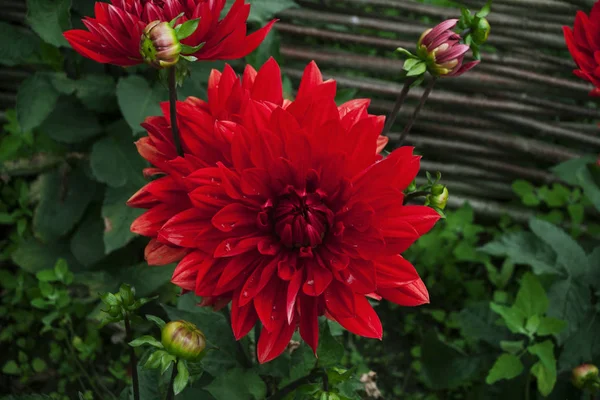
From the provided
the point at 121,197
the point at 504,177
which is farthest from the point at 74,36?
the point at 504,177

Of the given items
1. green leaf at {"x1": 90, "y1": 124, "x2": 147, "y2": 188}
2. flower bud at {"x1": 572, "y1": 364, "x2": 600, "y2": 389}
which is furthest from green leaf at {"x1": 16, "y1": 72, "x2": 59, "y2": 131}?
flower bud at {"x1": 572, "y1": 364, "x2": 600, "y2": 389}

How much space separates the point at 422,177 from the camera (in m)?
1.66

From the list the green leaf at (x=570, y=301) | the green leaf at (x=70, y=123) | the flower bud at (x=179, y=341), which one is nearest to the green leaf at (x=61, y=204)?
the green leaf at (x=70, y=123)

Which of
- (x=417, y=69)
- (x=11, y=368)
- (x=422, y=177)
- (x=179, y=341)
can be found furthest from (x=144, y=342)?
(x=422, y=177)

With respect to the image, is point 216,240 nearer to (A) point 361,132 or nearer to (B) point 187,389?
(A) point 361,132

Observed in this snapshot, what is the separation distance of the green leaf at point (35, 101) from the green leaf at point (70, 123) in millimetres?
71

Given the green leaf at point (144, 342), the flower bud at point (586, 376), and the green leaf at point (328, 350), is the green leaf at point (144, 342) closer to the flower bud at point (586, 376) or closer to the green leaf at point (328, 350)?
the green leaf at point (328, 350)

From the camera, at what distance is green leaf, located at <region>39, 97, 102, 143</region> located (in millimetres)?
1188

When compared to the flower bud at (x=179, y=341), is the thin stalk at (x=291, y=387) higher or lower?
lower

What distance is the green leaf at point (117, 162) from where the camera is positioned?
1.14m

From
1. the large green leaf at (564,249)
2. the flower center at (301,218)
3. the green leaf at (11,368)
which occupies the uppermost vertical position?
the flower center at (301,218)

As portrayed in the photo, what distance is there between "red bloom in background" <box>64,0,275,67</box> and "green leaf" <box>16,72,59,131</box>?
1.79ft

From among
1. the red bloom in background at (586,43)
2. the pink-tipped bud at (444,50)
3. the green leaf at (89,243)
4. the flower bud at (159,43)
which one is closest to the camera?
the flower bud at (159,43)

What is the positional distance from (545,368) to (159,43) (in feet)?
2.95
